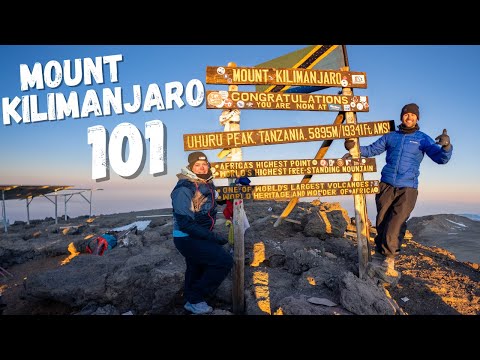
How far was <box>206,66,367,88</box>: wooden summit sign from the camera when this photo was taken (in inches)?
157

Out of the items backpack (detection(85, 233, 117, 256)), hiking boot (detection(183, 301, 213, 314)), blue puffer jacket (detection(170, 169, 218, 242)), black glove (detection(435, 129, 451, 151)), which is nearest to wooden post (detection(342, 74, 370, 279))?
black glove (detection(435, 129, 451, 151))

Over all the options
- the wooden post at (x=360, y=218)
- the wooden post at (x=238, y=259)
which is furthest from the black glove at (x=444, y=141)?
the wooden post at (x=238, y=259)

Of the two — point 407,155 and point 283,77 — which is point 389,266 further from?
point 283,77

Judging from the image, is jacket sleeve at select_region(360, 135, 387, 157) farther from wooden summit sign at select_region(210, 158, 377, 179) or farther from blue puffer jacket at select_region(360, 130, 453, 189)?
wooden summit sign at select_region(210, 158, 377, 179)

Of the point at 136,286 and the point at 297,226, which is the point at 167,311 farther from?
the point at 297,226

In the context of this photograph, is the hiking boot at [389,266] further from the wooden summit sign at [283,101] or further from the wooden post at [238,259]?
the wooden summit sign at [283,101]

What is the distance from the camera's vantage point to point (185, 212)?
3420mm

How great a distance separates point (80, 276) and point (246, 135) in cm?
400

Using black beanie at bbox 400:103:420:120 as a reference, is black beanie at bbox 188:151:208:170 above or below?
below

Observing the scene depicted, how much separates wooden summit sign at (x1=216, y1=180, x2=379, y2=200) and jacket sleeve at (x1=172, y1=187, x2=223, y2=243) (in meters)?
0.62

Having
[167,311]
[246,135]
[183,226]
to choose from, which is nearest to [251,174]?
[246,135]

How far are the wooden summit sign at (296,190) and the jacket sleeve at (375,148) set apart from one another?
1.65ft

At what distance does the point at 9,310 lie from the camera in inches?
211

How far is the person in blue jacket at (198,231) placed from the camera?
346cm
